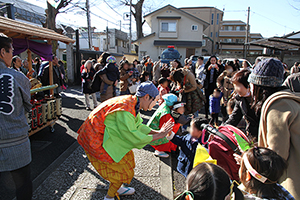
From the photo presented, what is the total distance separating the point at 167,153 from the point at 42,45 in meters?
4.34

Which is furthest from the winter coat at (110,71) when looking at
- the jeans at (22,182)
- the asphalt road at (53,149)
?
the jeans at (22,182)

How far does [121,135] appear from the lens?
213 centimetres

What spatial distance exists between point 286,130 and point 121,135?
1524 mm

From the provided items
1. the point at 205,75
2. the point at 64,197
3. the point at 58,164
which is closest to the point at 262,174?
the point at 64,197

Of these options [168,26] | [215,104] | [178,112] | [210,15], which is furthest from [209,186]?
[210,15]

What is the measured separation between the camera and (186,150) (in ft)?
8.93

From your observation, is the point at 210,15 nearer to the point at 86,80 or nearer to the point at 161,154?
the point at 86,80

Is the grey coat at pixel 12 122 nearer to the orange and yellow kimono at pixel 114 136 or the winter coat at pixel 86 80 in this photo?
the orange and yellow kimono at pixel 114 136

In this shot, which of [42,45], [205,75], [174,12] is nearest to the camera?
[42,45]

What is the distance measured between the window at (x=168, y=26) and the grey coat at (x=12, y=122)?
27577mm

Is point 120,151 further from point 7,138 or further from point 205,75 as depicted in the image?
point 205,75

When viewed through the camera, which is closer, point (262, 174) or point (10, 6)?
point (262, 174)

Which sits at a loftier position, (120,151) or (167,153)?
(120,151)

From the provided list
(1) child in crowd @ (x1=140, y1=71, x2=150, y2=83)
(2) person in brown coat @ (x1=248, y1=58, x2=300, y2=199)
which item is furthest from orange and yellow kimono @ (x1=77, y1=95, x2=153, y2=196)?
(1) child in crowd @ (x1=140, y1=71, x2=150, y2=83)
